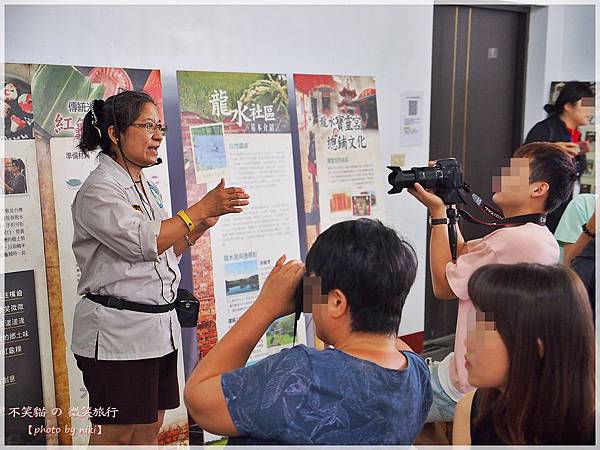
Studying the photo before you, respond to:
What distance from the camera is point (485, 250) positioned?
1.88 meters

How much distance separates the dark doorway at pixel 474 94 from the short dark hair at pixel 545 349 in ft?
8.21

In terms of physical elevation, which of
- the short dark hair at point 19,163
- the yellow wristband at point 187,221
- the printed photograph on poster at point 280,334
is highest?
the short dark hair at point 19,163

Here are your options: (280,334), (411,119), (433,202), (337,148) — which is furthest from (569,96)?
(280,334)

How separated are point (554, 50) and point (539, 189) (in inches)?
96.9

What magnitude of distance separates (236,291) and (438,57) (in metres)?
1.78

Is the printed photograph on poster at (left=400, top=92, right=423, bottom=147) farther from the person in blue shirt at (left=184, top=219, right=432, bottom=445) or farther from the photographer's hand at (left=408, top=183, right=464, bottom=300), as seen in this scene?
the person in blue shirt at (left=184, top=219, right=432, bottom=445)

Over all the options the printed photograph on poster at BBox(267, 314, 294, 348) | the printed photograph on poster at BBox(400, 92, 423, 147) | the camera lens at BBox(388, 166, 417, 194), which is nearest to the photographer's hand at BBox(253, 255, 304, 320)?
the camera lens at BBox(388, 166, 417, 194)

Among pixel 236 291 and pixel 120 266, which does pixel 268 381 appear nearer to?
pixel 120 266

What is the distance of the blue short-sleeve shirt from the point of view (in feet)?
3.85

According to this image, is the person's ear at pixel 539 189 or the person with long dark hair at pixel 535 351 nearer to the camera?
the person with long dark hair at pixel 535 351

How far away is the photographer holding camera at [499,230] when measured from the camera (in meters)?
1.89

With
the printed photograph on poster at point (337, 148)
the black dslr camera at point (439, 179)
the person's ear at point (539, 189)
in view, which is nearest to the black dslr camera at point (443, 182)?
the black dslr camera at point (439, 179)

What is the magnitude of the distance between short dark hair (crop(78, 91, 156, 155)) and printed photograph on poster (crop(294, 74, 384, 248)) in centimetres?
105

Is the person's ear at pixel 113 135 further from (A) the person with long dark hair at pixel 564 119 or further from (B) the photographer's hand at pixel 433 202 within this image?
(A) the person with long dark hair at pixel 564 119
